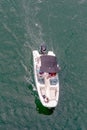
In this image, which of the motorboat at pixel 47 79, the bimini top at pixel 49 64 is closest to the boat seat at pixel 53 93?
the motorboat at pixel 47 79

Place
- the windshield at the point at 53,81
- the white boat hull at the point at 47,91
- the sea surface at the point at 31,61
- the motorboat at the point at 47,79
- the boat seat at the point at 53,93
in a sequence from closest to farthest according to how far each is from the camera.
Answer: the sea surface at the point at 31,61
the white boat hull at the point at 47,91
the motorboat at the point at 47,79
the boat seat at the point at 53,93
the windshield at the point at 53,81

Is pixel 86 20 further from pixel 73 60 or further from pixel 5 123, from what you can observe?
pixel 5 123

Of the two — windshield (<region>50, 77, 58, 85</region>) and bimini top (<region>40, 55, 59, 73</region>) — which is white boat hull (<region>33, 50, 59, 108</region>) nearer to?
windshield (<region>50, 77, 58, 85</region>)

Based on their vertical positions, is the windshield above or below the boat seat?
above

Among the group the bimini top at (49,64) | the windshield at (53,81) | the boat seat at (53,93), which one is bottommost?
the boat seat at (53,93)

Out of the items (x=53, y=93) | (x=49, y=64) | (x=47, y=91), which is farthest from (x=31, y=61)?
(x=53, y=93)

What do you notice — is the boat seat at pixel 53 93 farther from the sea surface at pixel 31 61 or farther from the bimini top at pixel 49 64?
the bimini top at pixel 49 64

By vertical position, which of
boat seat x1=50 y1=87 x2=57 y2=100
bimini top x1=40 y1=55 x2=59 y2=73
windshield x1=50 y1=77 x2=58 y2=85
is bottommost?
boat seat x1=50 y1=87 x2=57 y2=100

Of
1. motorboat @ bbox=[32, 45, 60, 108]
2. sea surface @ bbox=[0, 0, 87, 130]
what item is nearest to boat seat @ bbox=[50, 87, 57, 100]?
motorboat @ bbox=[32, 45, 60, 108]

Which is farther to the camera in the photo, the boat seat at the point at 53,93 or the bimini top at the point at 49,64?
the bimini top at the point at 49,64
